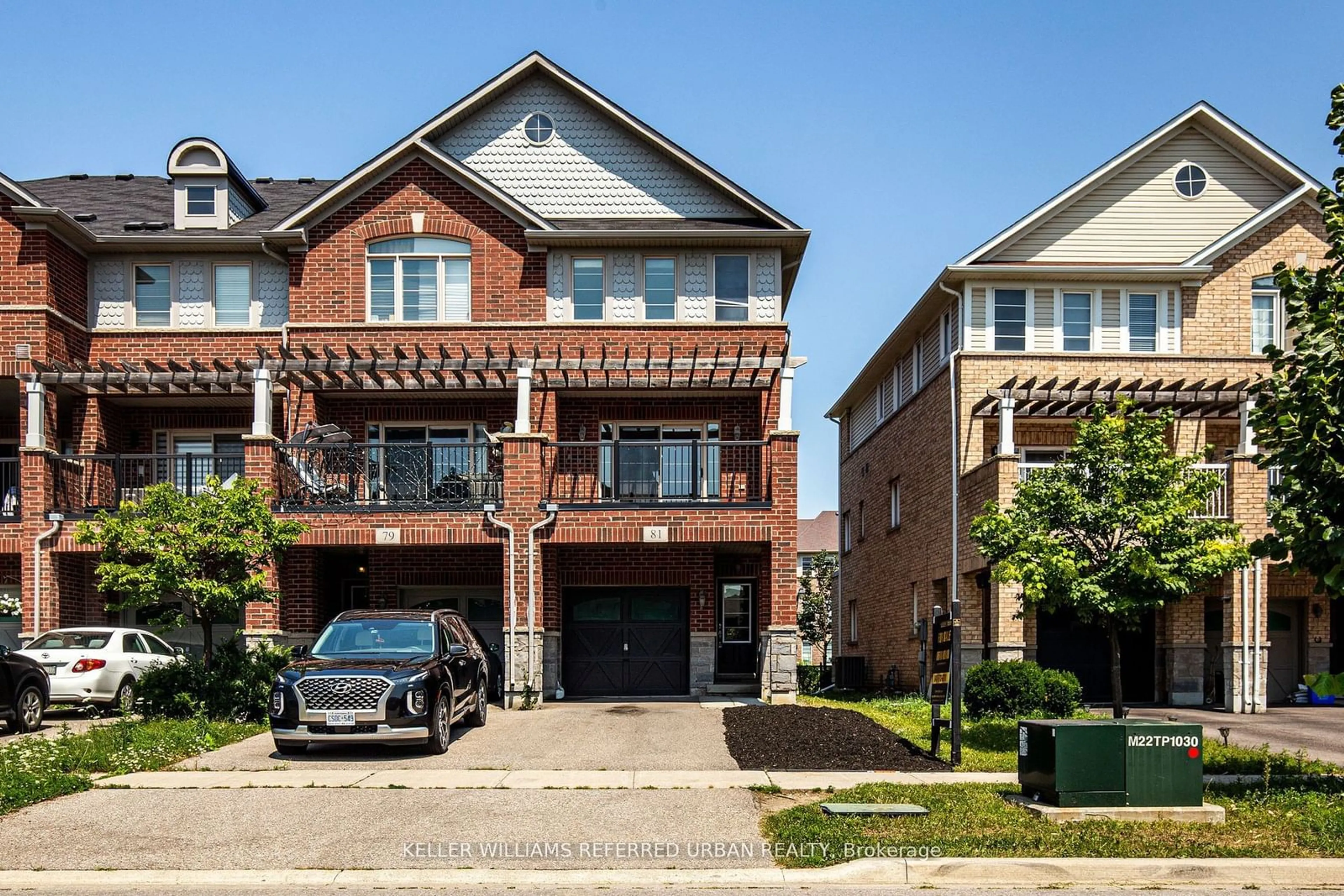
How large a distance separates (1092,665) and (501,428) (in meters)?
12.8

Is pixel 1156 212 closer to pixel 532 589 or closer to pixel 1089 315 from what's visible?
pixel 1089 315

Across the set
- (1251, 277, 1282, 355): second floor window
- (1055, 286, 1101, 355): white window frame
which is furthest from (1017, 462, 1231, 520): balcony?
(1251, 277, 1282, 355): second floor window

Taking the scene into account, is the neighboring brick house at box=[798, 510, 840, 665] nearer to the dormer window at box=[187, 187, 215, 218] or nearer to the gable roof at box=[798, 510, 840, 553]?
the gable roof at box=[798, 510, 840, 553]

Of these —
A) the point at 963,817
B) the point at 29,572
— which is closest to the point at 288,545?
the point at 29,572

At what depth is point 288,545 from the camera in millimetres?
20562

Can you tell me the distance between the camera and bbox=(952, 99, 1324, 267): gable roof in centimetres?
2597

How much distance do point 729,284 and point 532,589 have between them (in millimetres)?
7262

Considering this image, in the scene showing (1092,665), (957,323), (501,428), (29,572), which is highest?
(957,323)

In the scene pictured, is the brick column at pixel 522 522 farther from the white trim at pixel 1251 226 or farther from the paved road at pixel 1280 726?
the white trim at pixel 1251 226

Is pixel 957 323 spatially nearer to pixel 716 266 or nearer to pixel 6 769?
pixel 716 266

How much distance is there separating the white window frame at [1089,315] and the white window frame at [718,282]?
6.21 m

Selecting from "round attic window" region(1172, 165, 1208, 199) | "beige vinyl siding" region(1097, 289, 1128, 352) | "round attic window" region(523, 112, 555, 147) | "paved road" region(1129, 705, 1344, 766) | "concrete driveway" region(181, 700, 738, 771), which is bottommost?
"paved road" region(1129, 705, 1344, 766)

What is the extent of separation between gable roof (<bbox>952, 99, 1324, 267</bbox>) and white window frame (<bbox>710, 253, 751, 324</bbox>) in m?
4.83

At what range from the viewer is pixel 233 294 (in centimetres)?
2558
